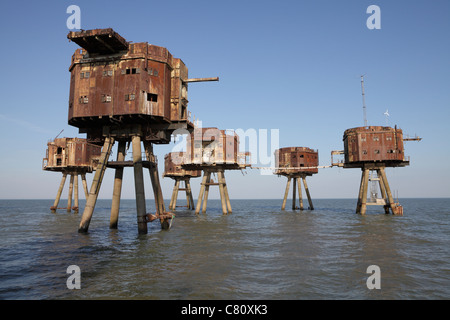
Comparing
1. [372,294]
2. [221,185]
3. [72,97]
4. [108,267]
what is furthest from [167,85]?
[221,185]

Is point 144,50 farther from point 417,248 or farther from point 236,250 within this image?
point 417,248

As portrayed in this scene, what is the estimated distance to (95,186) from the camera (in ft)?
67.4

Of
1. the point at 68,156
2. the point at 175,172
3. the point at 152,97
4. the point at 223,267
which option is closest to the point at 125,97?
the point at 152,97

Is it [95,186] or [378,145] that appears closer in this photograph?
[95,186]

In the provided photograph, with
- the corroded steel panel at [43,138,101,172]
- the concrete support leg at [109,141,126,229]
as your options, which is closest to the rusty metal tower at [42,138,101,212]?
the corroded steel panel at [43,138,101,172]

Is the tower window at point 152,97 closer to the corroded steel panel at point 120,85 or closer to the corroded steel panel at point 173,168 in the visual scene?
the corroded steel panel at point 120,85

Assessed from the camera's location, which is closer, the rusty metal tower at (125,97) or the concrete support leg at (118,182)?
the rusty metal tower at (125,97)

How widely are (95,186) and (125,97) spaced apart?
20.7 ft

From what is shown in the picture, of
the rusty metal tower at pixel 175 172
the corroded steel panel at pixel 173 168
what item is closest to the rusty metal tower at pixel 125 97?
the rusty metal tower at pixel 175 172

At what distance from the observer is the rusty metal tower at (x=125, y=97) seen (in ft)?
67.5

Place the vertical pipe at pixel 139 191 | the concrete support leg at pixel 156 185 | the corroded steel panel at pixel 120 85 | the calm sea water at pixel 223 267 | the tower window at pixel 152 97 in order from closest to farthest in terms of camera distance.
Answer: the calm sea water at pixel 223 267 → the vertical pipe at pixel 139 191 → the corroded steel panel at pixel 120 85 → the tower window at pixel 152 97 → the concrete support leg at pixel 156 185

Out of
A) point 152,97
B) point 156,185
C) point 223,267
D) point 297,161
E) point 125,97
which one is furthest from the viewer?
point 297,161

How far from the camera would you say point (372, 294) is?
8992mm

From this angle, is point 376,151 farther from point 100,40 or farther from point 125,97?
point 100,40
